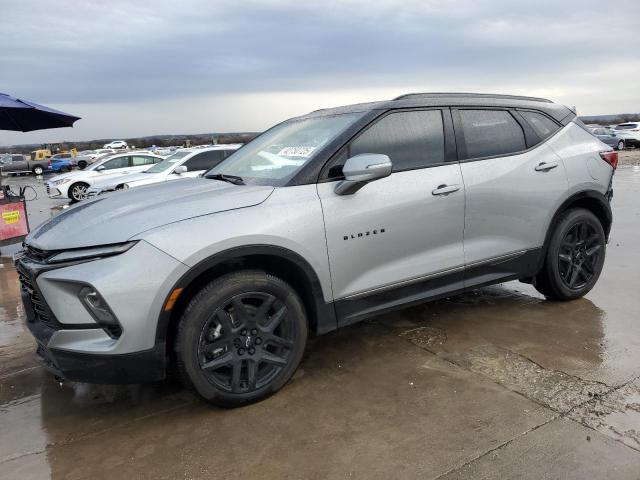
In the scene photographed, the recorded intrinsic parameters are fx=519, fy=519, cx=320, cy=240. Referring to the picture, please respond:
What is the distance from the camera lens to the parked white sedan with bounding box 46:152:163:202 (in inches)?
648

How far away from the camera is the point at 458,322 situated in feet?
14.1

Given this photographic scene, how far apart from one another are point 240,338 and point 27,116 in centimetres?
807

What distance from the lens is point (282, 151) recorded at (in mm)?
3742

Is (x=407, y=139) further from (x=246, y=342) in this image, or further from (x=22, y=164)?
(x=22, y=164)

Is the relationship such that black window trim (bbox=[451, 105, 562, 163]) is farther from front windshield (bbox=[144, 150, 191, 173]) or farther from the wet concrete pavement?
front windshield (bbox=[144, 150, 191, 173])

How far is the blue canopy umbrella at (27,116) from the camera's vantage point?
8.27 m

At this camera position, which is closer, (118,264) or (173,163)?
(118,264)

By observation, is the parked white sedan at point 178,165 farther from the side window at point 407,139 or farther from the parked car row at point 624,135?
the parked car row at point 624,135

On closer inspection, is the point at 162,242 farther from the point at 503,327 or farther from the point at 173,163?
the point at 173,163

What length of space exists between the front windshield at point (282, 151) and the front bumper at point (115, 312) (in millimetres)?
992

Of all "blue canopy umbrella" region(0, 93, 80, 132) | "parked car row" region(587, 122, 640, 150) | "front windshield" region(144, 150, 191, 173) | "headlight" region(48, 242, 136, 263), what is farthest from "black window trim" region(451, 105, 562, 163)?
"parked car row" region(587, 122, 640, 150)

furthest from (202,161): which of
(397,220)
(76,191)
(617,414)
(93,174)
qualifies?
(617,414)

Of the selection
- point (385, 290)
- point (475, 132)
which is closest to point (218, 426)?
point (385, 290)

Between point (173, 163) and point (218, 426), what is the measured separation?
10357 millimetres
